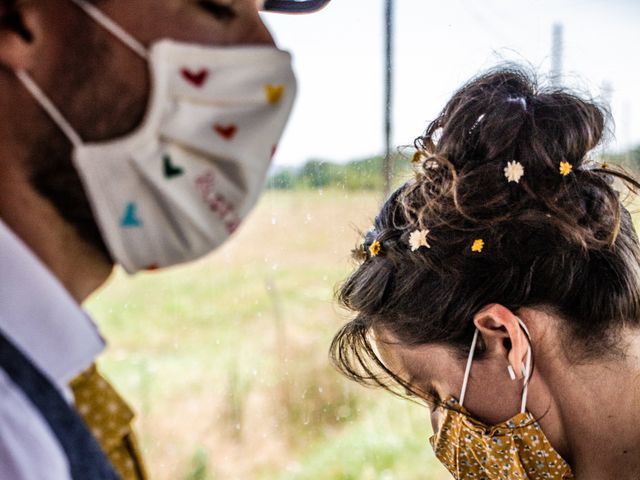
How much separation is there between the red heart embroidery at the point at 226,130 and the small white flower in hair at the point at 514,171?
0.48m

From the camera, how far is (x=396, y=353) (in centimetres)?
123

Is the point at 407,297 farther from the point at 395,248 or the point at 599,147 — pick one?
the point at 599,147

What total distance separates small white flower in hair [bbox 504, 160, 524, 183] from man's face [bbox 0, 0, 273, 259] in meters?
0.54

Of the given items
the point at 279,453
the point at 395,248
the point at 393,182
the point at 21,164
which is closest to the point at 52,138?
the point at 21,164

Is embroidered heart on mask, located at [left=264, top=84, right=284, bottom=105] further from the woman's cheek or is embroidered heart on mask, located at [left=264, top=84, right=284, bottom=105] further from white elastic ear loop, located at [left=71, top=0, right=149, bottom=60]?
the woman's cheek

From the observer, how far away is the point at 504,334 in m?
1.12

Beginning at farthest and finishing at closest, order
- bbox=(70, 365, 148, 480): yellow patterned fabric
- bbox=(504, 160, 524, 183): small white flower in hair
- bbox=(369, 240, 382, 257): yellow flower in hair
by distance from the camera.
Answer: bbox=(369, 240, 382, 257): yellow flower in hair → bbox=(504, 160, 524, 183): small white flower in hair → bbox=(70, 365, 148, 480): yellow patterned fabric

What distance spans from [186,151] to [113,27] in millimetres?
128

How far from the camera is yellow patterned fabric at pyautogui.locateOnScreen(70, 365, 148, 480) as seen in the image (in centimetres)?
86

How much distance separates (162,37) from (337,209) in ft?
3.44

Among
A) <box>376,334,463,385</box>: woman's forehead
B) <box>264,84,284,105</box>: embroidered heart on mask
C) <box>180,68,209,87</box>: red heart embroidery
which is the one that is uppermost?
<box>180,68,209,87</box>: red heart embroidery

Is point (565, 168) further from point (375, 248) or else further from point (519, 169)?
point (375, 248)

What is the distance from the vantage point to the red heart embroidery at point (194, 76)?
73cm

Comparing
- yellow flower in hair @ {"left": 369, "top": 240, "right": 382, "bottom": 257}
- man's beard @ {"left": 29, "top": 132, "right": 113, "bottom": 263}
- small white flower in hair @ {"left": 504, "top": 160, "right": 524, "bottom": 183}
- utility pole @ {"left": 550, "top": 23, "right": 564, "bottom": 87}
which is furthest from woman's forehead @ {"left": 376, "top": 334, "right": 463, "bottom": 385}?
utility pole @ {"left": 550, "top": 23, "right": 564, "bottom": 87}
